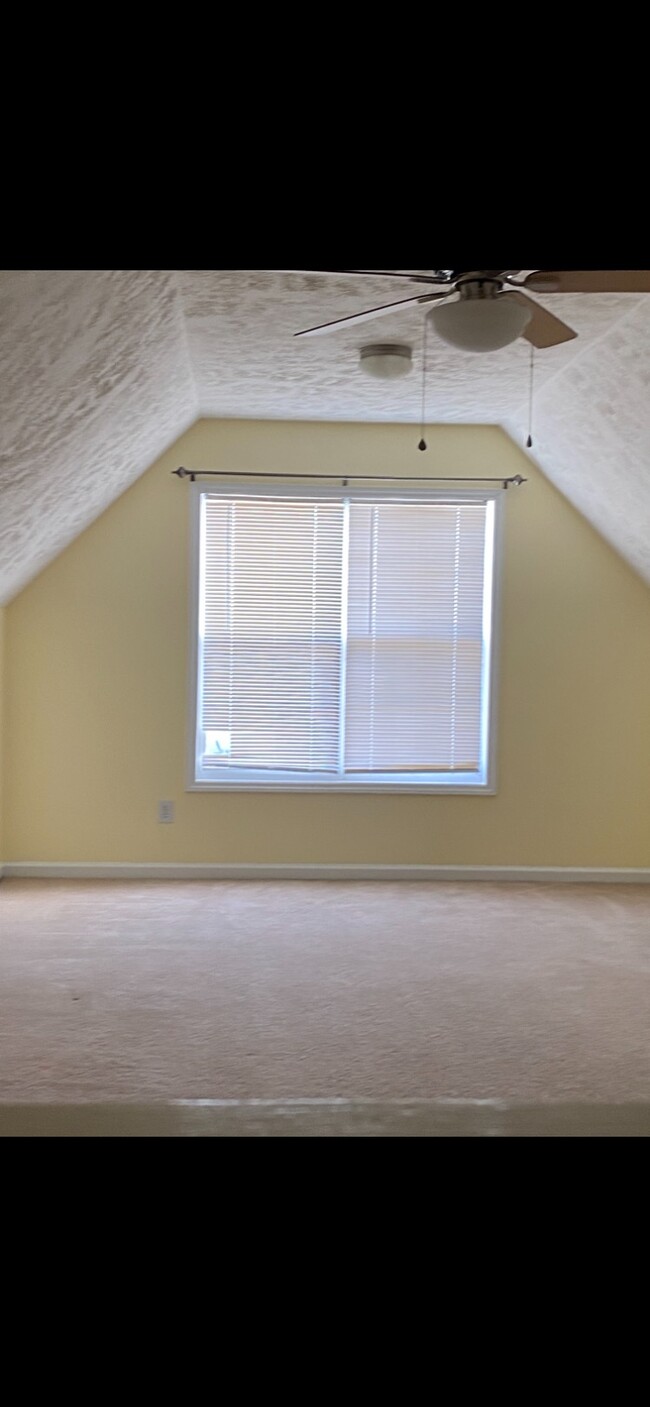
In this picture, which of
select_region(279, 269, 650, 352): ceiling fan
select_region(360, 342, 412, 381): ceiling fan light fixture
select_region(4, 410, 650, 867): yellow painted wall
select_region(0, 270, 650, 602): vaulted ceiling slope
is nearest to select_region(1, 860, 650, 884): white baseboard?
select_region(4, 410, 650, 867): yellow painted wall

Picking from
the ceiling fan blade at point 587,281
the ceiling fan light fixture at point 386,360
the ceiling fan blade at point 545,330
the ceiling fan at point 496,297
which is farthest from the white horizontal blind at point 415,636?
the ceiling fan blade at point 587,281

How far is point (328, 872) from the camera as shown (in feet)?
19.6

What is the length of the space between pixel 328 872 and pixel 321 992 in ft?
6.59

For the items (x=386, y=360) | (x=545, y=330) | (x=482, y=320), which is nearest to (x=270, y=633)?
(x=386, y=360)

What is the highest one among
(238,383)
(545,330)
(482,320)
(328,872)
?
(238,383)

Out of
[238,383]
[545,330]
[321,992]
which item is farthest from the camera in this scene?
[238,383]

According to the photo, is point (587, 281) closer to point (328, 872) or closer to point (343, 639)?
point (343, 639)

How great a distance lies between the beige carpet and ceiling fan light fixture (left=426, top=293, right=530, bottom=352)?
1.92 meters

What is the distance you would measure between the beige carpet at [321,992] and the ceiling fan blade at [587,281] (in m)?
2.00

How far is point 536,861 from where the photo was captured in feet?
19.9

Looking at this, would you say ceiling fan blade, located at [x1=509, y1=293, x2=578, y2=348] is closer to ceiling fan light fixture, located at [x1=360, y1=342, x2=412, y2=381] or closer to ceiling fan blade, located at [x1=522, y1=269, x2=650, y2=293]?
ceiling fan blade, located at [x1=522, y1=269, x2=650, y2=293]
